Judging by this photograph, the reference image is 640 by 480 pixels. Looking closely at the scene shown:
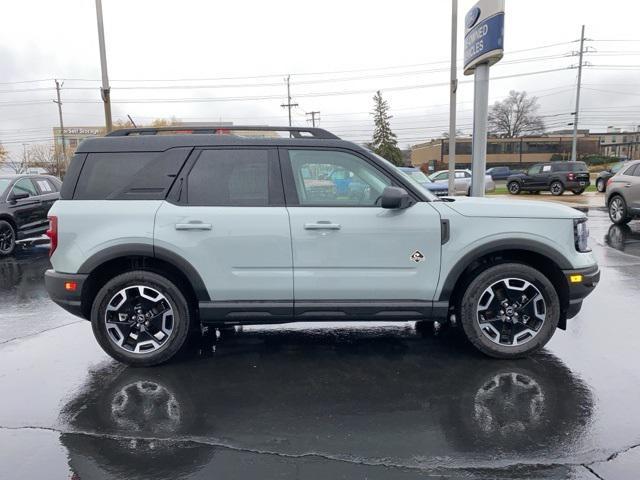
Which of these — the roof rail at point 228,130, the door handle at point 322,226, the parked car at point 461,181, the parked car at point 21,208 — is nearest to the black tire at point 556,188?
the parked car at point 461,181

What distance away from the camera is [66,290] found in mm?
4105

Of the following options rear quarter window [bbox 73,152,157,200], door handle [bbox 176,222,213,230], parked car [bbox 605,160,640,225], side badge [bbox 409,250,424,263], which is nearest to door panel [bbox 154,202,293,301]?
door handle [bbox 176,222,213,230]

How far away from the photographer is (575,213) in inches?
166

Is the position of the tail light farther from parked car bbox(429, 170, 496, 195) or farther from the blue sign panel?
parked car bbox(429, 170, 496, 195)

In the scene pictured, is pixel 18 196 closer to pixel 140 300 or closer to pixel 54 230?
pixel 54 230

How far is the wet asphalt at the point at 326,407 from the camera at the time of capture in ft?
9.21

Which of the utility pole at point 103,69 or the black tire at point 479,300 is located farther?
the utility pole at point 103,69

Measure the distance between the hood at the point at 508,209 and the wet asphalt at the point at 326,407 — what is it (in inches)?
50.0

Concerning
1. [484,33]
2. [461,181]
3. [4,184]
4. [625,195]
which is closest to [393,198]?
[484,33]

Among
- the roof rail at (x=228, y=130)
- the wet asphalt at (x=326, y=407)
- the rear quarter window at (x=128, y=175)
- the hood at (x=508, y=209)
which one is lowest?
the wet asphalt at (x=326, y=407)

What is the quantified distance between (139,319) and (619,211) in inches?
498

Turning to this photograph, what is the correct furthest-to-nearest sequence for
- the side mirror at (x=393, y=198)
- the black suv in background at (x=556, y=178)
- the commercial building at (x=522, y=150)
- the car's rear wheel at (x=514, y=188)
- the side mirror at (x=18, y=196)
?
1. the commercial building at (x=522, y=150)
2. the car's rear wheel at (x=514, y=188)
3. the black suv in background at (x=556, y=178)
4. the side mirror at (x=18, y=196)
5. the side mirror at (x=393, y=198)

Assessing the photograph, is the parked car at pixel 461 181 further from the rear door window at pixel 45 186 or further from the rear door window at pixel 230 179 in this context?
the rear door window at pixel 230 179

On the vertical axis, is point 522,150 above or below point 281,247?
above
